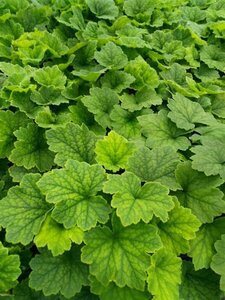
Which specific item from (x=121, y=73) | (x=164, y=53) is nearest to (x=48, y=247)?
(x=121, y=73)

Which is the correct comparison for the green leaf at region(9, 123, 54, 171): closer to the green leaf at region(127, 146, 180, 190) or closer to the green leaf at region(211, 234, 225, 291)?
the green leaf at region(127, 146, 180, 190)

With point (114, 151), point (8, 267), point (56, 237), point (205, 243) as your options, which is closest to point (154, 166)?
point (114, 151)

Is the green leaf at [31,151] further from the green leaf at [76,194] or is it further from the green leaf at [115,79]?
the green leaf at [115,79]

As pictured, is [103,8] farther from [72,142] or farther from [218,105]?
[72,142]

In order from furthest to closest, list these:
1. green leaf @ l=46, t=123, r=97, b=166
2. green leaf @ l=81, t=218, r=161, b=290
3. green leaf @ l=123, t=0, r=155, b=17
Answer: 1. green leaf @ l=123, t=0, r=155, b=17
2. green leaf @ l=46, t=123, r=97, b=166
3. green leaf @ l=81, t=218, r=161, b=290

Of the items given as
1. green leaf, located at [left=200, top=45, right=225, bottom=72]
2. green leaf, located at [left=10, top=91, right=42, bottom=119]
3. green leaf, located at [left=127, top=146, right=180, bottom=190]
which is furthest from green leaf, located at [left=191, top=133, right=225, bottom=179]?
green leaf, located at [left=200, top=45, right=225, bottom=72]
